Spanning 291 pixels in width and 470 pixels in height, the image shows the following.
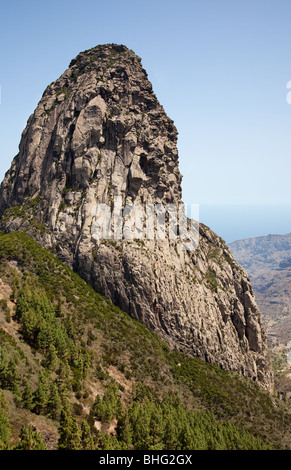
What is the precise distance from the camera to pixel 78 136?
115m

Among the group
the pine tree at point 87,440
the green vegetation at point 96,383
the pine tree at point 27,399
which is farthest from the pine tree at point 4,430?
the pine tree at point 87,440

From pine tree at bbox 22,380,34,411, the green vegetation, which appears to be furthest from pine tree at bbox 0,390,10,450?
pine tree at bbox 22,380,34,411

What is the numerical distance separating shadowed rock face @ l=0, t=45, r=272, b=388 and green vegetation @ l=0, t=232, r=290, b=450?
6965 millimetres

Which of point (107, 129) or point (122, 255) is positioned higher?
point (107, 129)

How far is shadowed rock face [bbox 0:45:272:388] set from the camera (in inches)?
4178

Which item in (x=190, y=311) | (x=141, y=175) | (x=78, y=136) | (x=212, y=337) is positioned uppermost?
(x=78, y=136)

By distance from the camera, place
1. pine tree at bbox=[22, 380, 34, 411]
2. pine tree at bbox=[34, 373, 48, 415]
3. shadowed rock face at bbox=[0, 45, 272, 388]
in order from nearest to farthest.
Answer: pine tree at bbox=[22, 380, 34, 411] → pine tree at bbox=[34, 373, 48, 415] → shadowed rock face at bbox=[0, 45, 272, 388]

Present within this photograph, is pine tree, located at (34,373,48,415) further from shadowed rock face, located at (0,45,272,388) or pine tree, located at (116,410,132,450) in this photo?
shadowed rock face, located at (0,45,272,388)

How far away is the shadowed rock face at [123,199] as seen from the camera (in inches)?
4178
